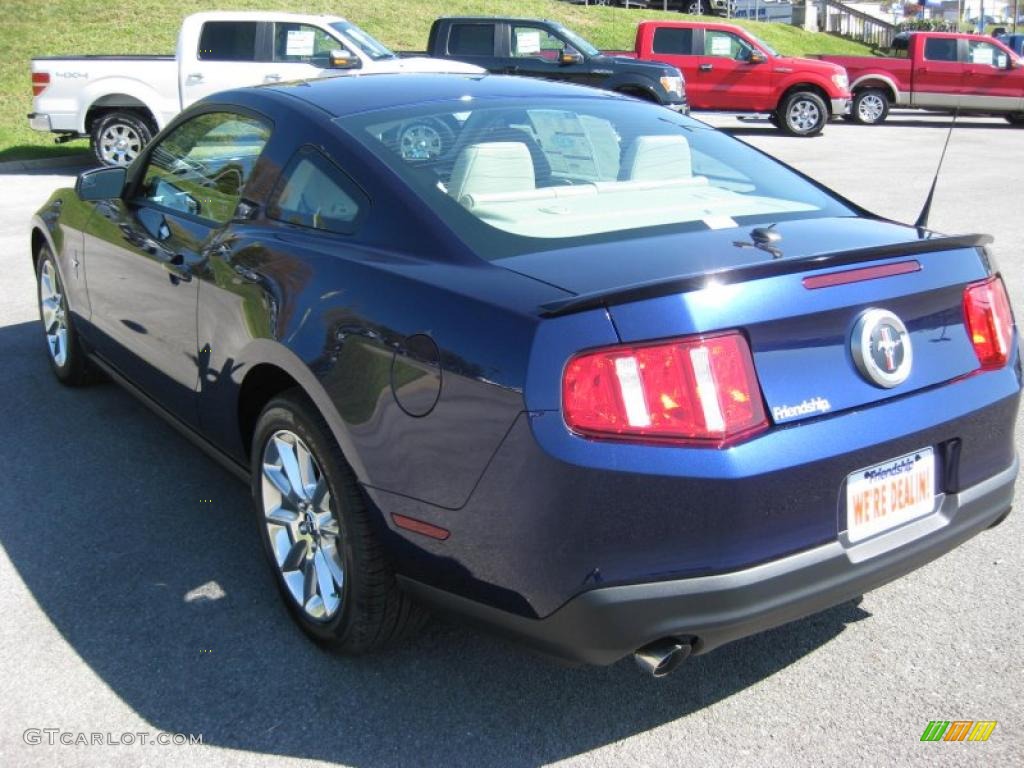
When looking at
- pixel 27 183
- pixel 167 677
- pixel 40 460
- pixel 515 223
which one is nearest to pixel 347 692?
pixel 167 677

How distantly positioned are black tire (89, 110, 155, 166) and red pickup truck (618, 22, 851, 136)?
9461 mm

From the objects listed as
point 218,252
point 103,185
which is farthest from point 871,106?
point 218,252

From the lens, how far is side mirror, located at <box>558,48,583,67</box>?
17453 millimetres

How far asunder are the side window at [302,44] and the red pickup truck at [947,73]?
11.9 meters

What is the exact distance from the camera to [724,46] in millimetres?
20219

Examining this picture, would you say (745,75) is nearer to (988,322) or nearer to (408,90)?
(408,90)

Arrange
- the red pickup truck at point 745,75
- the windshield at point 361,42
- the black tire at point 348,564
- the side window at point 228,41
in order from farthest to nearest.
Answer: the red pickup truck at point 745,75 → the windshield at point 361,42 → the side window at point 228,41 → the black tire at point 348,564

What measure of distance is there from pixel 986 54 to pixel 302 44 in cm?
1478

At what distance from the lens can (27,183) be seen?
44.9 feet

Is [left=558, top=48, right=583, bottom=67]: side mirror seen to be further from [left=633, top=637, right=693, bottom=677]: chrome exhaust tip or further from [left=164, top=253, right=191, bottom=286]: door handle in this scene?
[left=633, top=637, right=693, bottom=677]: chrome exhaust tip

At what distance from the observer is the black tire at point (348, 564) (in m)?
2.97

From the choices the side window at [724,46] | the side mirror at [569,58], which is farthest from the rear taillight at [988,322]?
the side window at [724,46]

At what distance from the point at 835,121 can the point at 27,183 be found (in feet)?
54.5

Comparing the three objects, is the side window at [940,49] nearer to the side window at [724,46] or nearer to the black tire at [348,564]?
the side window at [724,46]
